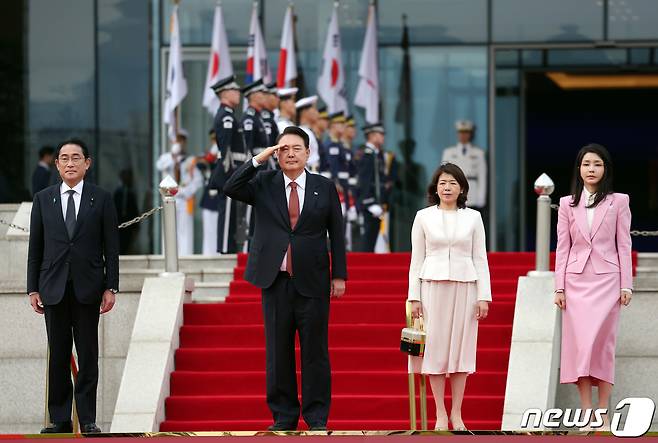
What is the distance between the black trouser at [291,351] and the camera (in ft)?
34.1

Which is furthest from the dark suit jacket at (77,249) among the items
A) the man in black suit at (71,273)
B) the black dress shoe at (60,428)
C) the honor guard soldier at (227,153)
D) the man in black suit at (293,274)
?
the honor guard soldier at (227,153)

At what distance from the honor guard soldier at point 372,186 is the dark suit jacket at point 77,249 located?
7696 millimetres

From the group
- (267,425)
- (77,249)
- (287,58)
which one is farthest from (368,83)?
(77,249)

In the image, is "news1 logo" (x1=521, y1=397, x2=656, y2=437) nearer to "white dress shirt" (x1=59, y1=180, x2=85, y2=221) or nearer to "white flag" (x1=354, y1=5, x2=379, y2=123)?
"white dress shirt" (x1=59, y1=180, x2=85, y2=221)

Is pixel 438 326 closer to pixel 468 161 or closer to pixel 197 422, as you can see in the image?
pixel 197 422

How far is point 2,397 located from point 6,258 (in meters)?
1.33

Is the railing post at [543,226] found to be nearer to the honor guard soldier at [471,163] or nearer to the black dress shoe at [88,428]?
the black dress shoe at [88,428]

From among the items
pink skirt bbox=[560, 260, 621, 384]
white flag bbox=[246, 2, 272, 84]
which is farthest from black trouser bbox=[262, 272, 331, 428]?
white flag bbox=[246, 2, 272, 84]

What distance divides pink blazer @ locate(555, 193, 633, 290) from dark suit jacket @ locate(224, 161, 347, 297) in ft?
5.60

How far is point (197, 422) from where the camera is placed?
12.2 m

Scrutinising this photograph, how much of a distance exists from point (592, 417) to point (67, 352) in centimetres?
359

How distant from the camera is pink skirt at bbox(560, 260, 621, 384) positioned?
36.3ft

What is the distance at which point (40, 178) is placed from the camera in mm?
20969

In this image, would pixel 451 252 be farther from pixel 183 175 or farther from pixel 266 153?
pixel 183 175
